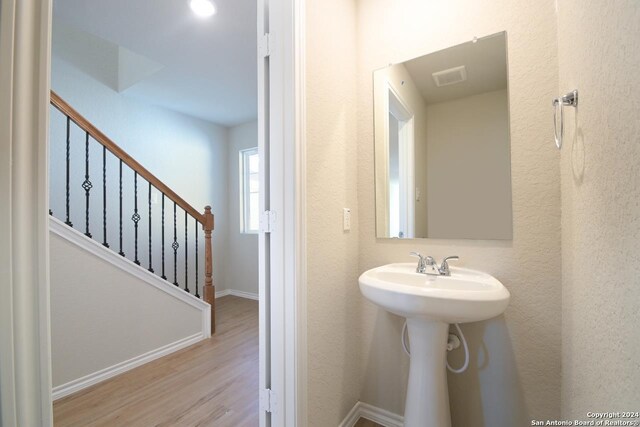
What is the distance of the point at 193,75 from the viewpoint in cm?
270

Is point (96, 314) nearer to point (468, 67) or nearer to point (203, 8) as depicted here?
point (203, 8)

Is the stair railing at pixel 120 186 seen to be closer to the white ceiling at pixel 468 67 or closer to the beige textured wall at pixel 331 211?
the beige textured wall at pixel 331 211

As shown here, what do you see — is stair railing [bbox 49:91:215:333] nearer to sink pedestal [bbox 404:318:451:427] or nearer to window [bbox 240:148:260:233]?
window [bbox 240:148:260:233]

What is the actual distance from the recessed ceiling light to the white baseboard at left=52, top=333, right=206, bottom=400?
2.54m

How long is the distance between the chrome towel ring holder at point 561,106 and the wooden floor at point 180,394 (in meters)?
1.95

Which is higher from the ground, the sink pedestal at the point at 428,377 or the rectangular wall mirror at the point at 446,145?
the rectangular wall mirror at the point at 446,145

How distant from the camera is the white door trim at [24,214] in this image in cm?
42

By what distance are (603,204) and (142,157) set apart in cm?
386

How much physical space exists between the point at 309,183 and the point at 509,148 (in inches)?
35.8

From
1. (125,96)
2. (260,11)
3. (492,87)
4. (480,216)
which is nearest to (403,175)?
(480,216)

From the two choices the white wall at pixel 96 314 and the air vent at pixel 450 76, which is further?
the white wall at pixel 96 314

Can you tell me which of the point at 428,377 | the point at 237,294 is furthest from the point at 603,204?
the point at 237,294

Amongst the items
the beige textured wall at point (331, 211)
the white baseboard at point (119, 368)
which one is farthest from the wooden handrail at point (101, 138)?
the beige textured wall at point (331, 211)

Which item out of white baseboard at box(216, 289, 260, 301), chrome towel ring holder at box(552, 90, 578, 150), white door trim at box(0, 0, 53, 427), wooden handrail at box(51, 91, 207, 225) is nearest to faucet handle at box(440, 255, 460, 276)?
chrome towel ring holder at box(552, 90, 578, 150)
